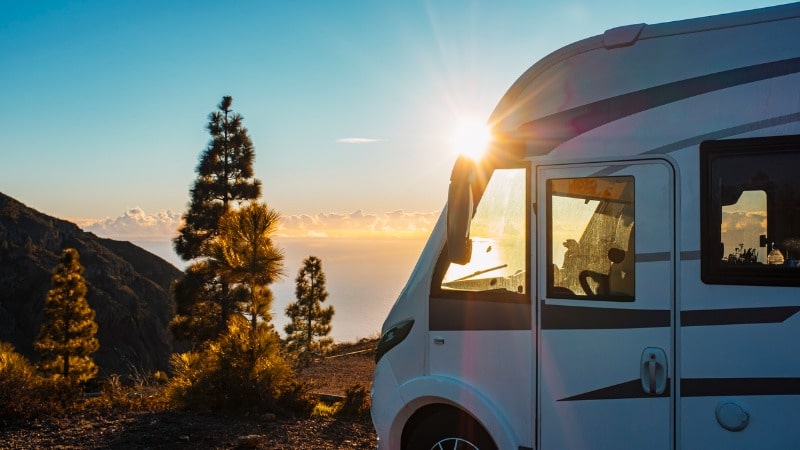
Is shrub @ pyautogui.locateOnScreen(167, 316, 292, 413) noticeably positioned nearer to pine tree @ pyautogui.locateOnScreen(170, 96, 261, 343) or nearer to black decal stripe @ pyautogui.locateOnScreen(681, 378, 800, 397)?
black decal stripe @ pyautogui.locateOnScreen(681, 378, 800, 397)

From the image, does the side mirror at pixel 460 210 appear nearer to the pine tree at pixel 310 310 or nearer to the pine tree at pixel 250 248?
the pine tree at pixel 250 248

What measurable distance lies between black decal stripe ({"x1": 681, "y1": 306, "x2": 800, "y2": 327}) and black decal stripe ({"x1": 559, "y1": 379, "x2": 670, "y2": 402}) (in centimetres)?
43

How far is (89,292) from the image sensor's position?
237ft

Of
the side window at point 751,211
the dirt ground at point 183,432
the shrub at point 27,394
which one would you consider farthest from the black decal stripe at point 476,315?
the shrub at point 27,394

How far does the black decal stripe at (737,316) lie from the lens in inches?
153

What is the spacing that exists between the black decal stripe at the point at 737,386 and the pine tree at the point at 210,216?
904 inches

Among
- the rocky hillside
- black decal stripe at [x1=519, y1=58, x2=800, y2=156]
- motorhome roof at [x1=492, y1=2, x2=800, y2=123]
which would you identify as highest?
motorhome roof at [x1=492, y1=2, x2=800, y2=123]

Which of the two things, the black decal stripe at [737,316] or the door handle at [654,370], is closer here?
the black decal stripe at [737,316]

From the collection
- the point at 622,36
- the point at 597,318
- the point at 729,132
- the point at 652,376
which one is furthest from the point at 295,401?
the point at 729,132

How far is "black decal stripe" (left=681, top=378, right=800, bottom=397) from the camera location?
3.88 metres

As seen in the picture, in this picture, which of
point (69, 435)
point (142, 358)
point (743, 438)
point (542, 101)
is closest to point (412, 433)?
point (743, 438)

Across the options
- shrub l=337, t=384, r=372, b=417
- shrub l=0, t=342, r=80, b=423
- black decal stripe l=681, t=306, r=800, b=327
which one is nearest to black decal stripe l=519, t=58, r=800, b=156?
black decal stripe l=681, t=306, r=800, b=327

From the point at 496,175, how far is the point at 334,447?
4.75m

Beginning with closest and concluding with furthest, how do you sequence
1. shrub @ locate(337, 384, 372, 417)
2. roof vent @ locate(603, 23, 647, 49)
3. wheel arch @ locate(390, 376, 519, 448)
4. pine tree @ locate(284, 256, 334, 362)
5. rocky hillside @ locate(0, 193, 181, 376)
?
roof vent @ locate(603, 23, 647, 49) < wheel arch @ locate(390, 376, 519, 448) < shrub @ locate(337, 384, 372, 417) < pine tree @ locate(284, 256, 334, 362) < rocky hillside @ locate(0, 193, 181, 376)
